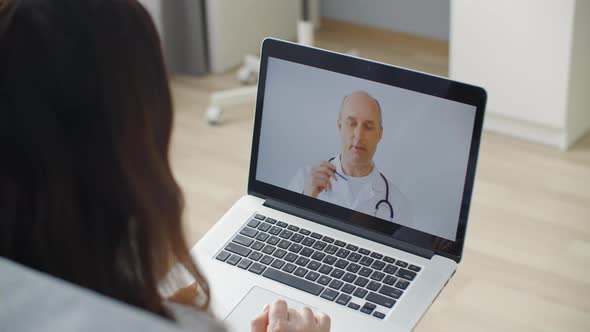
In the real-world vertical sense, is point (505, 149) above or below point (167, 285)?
below

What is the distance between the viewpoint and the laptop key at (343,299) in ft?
3.81

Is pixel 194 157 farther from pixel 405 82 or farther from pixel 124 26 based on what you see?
pixel 124 26

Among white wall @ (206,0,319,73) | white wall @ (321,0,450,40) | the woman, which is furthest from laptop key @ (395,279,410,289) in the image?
white wall @ (321,0,450,40)

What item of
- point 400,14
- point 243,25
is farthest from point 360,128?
point 400,14

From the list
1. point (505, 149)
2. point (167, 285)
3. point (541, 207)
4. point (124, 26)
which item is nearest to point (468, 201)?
point (167, 285)

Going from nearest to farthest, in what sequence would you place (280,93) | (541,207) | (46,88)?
(46,88) → (280,93) → (541,207)

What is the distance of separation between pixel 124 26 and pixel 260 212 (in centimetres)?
59

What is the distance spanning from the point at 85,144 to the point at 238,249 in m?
0.53

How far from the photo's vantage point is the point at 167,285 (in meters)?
0.98

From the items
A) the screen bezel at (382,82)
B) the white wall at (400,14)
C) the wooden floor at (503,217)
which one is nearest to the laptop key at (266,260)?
the screen bezel at (382,82)

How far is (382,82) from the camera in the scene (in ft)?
3.93

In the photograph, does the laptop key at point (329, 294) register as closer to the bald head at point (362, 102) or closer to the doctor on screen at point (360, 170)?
the doctor on screen at point (360, 170)

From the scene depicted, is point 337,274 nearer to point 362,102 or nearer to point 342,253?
point 342,253

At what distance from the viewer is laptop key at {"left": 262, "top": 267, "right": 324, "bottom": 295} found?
1.19m
